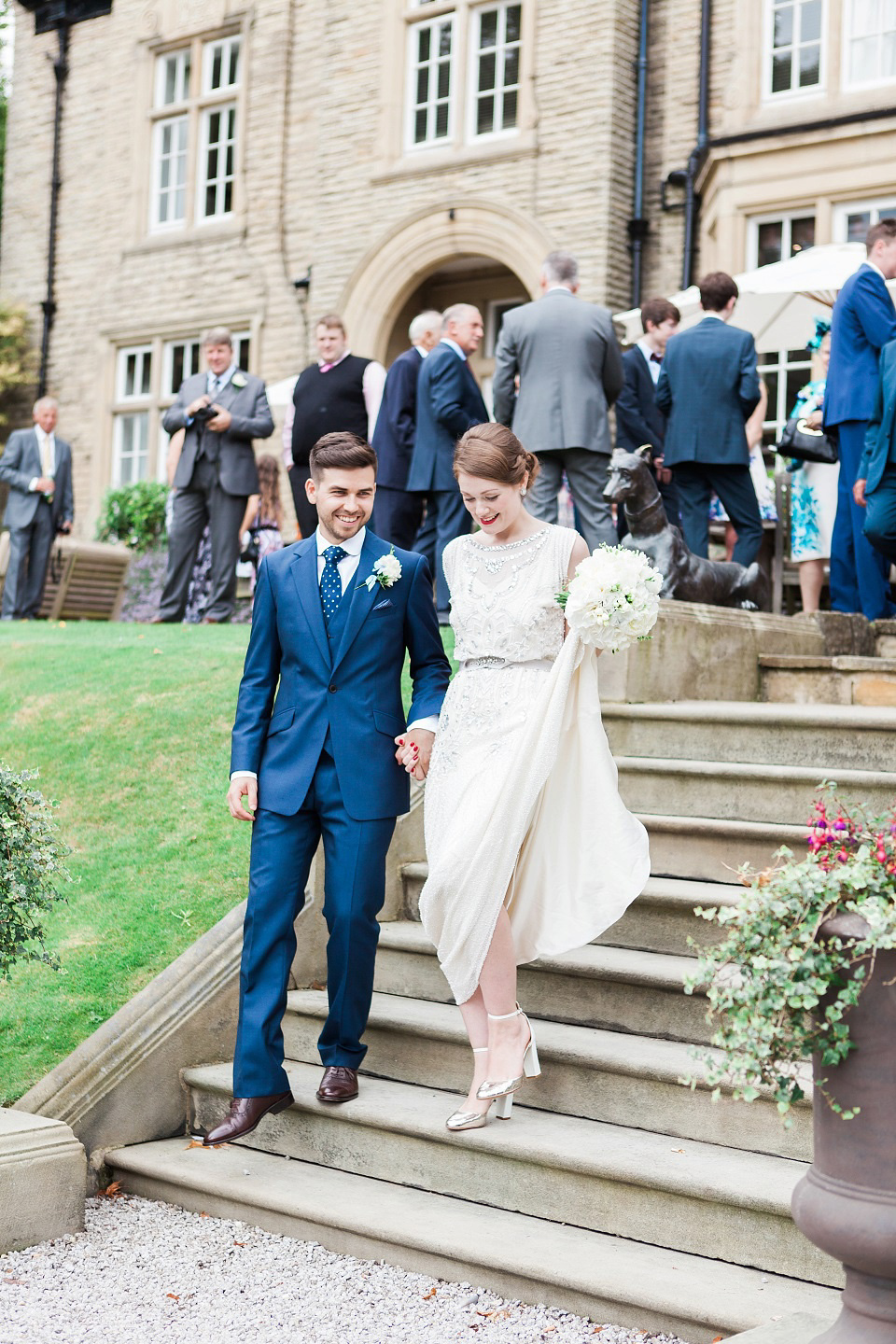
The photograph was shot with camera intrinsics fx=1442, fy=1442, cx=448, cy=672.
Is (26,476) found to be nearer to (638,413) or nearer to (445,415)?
(445,415)

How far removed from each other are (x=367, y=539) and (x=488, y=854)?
1093mm

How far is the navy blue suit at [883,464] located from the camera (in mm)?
6332

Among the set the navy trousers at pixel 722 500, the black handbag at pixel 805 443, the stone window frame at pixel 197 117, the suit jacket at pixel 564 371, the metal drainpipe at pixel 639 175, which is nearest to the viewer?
the suit jacket at pixel 564 371

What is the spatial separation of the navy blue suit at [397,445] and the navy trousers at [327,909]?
4.51 metres

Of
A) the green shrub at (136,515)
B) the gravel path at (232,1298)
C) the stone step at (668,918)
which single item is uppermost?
the green shrub at (136,515)

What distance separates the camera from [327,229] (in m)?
16.2

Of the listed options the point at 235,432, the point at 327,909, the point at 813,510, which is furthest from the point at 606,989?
the point at 235,432

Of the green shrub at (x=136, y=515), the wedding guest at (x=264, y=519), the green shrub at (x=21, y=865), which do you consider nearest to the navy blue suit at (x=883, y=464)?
the green shrub at (x=21, y=865)

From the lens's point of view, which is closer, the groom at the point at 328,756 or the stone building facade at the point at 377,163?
the groom at the point at 328,756

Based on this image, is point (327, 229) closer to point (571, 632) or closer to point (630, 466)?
point (630, 466)

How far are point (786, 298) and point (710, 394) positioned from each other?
14.4ft

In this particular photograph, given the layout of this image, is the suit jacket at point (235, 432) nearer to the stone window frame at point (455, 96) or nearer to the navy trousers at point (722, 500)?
the navy trousers at point (722, 500)

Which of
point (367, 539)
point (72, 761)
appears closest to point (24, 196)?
point (72, 761)

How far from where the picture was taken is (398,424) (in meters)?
8.59
